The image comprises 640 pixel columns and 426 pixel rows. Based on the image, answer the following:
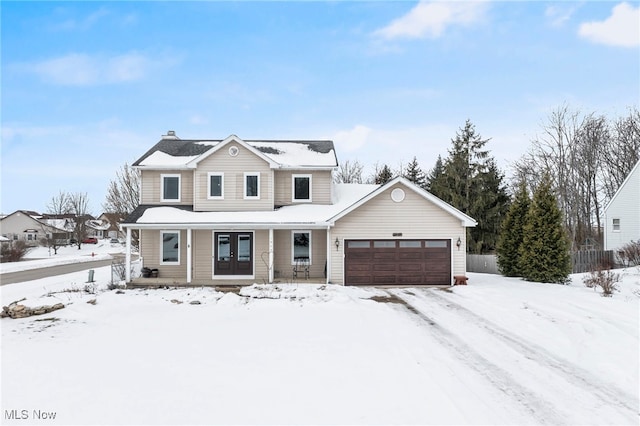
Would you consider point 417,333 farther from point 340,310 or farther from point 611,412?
point 611,412

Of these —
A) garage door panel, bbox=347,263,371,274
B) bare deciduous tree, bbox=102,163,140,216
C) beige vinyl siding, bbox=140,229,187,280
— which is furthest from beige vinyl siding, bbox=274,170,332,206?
bare deciduous tree, bbox=102,163,140,216

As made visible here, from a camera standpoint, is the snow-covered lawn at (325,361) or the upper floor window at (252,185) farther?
the upper floor window at (252,185)

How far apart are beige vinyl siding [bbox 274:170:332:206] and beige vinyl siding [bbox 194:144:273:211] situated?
74cm

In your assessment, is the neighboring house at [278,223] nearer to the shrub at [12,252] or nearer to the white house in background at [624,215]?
the white house in background at [624,215]

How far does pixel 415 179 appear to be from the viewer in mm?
38062

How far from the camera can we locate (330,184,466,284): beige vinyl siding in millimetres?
16469

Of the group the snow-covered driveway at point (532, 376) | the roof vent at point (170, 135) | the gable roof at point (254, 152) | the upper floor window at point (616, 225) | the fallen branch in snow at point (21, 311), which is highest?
the roof vent at point (170, 135)

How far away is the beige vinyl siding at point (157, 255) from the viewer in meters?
17.6

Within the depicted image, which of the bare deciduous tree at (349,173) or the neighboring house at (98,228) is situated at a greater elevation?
the bare deciduous tree at (349,173)

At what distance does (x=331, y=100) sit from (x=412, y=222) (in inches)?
433

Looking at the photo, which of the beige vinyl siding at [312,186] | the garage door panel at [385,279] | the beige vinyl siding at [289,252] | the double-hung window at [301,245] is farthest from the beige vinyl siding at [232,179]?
the garage door panel at [385,279]

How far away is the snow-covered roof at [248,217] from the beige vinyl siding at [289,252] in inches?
40.0

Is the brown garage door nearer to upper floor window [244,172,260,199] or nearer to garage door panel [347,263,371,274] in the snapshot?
garage door panel [347,263,371,274]

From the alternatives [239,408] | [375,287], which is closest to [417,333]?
[239,408]
